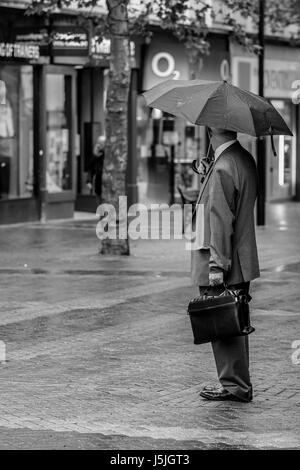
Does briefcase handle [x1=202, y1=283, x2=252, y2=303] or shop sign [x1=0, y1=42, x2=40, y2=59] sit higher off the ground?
shop sign [x1=0, y1=42, x2=40, y2=59]

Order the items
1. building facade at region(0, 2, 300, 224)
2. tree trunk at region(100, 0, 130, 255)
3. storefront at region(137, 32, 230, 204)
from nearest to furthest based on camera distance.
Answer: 1. tree trunk at region(100, 0, 130, 255)
2. building facade at region(0, 2, 300, 224)
3. storefront at region(137, 32, 230, 204)

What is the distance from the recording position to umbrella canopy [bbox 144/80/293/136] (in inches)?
311

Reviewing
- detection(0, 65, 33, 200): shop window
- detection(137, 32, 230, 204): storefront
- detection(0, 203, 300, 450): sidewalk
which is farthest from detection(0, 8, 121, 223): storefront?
detection(0, 203, 300, 450): sidewalk

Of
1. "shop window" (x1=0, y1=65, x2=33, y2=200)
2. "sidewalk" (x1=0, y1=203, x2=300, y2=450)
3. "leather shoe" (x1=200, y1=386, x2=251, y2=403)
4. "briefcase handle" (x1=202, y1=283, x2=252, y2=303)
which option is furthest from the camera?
"shop window" (x1=0, y1=65, x2=33, y2=200)

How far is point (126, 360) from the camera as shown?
950 centimetres

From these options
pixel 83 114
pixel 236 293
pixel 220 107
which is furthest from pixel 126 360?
pixel 83 114

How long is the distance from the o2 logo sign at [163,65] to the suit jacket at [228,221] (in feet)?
62.7

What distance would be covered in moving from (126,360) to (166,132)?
18676 mm

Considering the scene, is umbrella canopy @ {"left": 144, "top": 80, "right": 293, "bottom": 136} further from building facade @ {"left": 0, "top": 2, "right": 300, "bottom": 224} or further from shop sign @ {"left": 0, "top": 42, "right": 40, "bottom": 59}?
shop sign @ {"left": 0, "top": 42, "right": 40, "bottom": 59}

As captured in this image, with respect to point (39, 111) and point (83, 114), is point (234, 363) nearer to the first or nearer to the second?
point (39, 111)

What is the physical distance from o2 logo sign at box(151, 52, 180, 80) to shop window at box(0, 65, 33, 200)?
169 inches

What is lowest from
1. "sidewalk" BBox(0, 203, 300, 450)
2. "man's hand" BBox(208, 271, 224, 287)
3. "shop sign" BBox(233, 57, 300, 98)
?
"sidewalk" BBox(0, 203, 300, 450)

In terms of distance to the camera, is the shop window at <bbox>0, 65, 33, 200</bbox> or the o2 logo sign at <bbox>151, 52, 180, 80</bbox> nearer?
the shop window at <bbox>0, 65, 33, 200</bbox>

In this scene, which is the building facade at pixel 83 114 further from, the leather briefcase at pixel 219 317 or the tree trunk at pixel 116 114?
the leather briefcase at pixel 219 317
